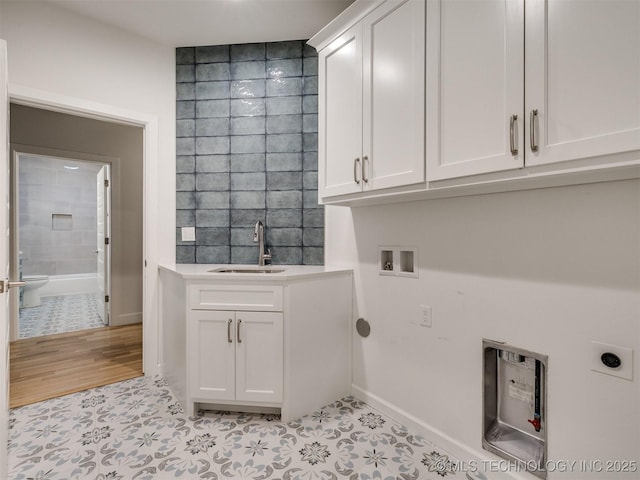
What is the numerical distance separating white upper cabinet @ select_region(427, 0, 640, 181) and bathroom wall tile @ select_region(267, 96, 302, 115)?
1.34 metres

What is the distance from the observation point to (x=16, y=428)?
72.6 inches

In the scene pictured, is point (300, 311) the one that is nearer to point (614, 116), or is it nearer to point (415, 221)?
point (415, 221)

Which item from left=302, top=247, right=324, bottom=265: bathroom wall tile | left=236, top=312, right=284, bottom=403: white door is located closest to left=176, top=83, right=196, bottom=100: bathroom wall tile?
left=302, top=247, right=324, bottom=265: bathroom wall tile

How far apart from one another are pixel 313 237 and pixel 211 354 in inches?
43.1

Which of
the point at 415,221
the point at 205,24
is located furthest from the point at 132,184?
the point at 415,221

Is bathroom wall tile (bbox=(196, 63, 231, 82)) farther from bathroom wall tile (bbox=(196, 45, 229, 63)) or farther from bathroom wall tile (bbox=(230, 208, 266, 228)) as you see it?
bathroom wall tile (bbox=(230, 208, 266, 228))

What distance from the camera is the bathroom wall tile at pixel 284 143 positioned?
2.57m

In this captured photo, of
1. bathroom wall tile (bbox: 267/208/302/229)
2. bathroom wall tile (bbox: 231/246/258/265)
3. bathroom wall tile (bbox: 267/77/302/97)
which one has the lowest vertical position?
bathroom wall tile (bbox: 231/246/258/265)

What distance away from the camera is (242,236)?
2.68 metres

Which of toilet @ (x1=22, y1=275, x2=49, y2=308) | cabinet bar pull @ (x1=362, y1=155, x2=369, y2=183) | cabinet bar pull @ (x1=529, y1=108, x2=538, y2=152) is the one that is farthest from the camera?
toilet @ (x1=22, y1=275, x2=49, y2=308)

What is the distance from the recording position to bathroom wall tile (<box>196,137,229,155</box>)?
267 centimetres

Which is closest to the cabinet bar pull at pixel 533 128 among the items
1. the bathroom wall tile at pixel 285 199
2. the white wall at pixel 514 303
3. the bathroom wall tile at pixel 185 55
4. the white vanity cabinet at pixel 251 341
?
the white wall at pixel 514 303

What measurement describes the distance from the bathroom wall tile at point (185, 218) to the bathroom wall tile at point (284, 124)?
0.92 m

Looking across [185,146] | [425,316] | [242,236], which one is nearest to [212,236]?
[242,236]
